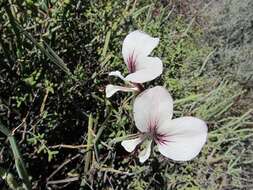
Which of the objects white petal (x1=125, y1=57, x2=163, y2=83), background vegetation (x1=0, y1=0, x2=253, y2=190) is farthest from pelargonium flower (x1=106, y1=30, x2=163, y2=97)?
background vegetation (x1=0, y1=0, x2=253, y2=190)

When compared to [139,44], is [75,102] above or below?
below

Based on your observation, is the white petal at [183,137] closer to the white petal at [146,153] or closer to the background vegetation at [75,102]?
the white petal at [146,153]

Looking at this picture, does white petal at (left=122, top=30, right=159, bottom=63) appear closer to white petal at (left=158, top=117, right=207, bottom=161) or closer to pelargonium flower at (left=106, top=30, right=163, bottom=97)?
pelargonium flower at (left=106, top=30, right=163, bottom=97)

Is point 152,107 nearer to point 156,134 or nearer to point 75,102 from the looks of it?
point 156,134

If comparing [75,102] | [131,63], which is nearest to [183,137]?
[131,63]

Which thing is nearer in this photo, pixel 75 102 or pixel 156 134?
pixel 156 134

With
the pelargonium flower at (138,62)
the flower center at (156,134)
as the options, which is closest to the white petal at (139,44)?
the pelargonium flower at (138,62)

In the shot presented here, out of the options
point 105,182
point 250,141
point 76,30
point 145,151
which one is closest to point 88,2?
point 76,30
